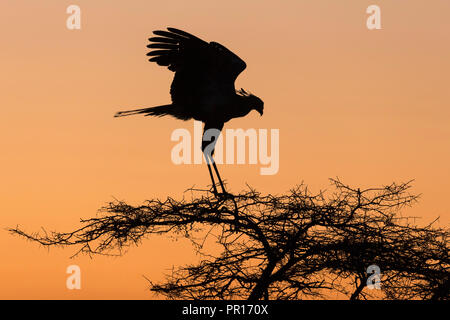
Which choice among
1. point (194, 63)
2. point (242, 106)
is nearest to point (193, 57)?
point (194, 63)

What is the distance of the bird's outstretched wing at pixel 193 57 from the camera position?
1010cm

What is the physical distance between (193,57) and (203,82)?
1.32ft

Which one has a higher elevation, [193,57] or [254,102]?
[193,57]

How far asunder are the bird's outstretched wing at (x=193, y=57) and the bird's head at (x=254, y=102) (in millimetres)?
442

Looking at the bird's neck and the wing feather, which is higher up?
the wing feather

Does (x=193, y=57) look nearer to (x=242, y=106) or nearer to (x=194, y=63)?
(x=194, y=63)

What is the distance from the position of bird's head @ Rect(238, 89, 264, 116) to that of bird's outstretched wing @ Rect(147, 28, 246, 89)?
0.44 metres

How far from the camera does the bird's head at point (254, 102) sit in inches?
394

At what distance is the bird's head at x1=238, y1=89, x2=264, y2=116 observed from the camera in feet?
32.8

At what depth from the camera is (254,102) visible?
10.0 meters

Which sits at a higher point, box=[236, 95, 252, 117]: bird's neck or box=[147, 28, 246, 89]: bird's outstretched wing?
box=[147, 28, 246, 89]: bird's outstretched wing

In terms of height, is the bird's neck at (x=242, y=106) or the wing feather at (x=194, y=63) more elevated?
the wing feather at (x=194, y=63)
